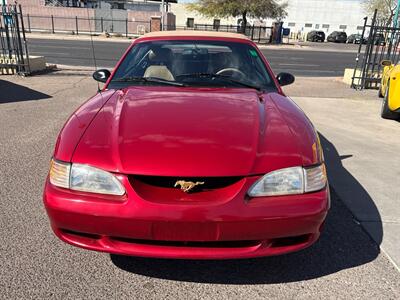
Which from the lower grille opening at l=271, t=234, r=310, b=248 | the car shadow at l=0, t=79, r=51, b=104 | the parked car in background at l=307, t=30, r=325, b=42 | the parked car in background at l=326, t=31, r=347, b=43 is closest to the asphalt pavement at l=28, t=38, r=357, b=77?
the car shadow at l=0, t=79, r=51, b=104

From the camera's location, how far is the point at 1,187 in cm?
386

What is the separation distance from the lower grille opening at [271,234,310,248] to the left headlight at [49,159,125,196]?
38.1 inches

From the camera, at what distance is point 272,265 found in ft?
9.00

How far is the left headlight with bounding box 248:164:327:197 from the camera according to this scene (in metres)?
2.22

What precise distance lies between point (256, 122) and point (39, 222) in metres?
1.99

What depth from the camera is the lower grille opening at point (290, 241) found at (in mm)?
2334

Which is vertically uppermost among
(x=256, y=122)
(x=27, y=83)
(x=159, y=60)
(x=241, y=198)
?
(x=159, y=60)

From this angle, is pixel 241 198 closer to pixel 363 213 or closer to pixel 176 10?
pixel 363 213

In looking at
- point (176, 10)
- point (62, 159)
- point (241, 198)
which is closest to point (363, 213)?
point (241, 198)

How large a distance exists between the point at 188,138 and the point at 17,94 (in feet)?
24.7

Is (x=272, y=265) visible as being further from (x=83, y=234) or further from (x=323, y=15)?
(x=323, y=15)

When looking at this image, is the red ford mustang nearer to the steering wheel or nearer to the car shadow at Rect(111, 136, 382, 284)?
the car shadow at Rect(111, 136, 382, 284)

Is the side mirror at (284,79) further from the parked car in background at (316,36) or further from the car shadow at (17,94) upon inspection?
the parked car in background at (316,36)

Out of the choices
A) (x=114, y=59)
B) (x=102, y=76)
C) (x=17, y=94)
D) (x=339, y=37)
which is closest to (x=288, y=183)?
(x=102, y=76)
